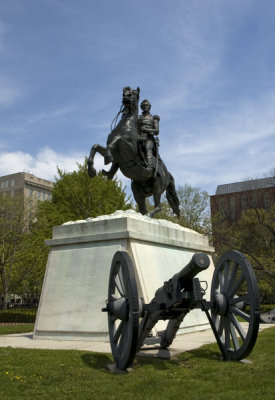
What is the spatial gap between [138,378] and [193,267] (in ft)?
4.97

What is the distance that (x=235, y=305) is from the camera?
5.72 metres

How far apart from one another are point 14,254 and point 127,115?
15.8 metres

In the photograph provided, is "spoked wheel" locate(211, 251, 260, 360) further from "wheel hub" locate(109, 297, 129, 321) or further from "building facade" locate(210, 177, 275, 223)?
"building facade" locate(210, 177, 275, 223)

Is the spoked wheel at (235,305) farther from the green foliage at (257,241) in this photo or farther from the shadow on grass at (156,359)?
the green foliage at (257,241)

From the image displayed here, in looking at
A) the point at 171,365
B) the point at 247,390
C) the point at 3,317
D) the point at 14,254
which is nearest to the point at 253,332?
the point at 247,390

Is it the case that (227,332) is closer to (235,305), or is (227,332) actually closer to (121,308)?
(235,305)

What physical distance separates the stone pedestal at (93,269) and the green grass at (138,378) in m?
2.06

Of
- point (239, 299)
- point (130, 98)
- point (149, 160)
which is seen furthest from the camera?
point (149, 160)

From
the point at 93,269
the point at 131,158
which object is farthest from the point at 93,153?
the point at 93,269

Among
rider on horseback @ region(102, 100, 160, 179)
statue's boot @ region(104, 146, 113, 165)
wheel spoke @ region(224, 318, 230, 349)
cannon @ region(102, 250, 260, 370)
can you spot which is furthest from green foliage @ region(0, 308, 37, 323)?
wheel spoke @ region(224, 318, 230, 349)

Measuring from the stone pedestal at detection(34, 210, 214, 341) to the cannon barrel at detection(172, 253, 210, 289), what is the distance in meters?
3.03

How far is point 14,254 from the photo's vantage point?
24.0m

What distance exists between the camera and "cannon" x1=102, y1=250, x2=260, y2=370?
16.5ft

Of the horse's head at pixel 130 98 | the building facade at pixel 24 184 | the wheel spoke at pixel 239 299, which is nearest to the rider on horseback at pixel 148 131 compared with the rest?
the horse's head at pixel 130 98
